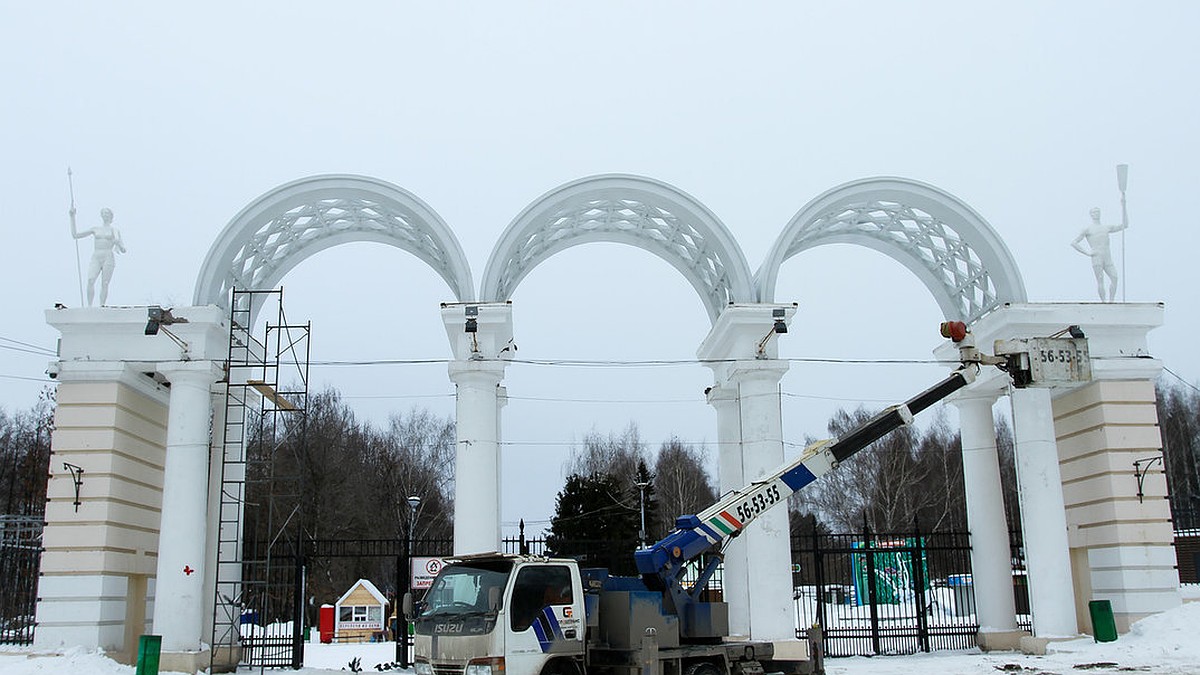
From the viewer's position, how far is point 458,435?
19.3m

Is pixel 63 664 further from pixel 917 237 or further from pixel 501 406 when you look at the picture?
pixel 917 237

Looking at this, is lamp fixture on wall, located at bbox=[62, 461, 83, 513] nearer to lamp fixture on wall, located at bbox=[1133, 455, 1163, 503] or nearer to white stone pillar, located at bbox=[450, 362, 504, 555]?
white stone pillar, located at bbox=[450, 362, 504, 555]

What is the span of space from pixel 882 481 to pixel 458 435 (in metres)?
49.6

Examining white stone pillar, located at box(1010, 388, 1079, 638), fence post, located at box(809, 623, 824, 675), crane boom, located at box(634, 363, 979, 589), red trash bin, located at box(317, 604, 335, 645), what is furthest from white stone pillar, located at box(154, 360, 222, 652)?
white stone pillar, located at box(1010, 388, 1079, 638)

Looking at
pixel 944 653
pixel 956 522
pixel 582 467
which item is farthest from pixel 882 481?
pixel 944 653

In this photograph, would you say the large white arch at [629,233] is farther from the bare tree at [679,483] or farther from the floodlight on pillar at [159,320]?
the bare tree at [679,483]

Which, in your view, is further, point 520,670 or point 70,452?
point 70,452

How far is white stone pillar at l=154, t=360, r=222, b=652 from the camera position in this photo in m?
18.8

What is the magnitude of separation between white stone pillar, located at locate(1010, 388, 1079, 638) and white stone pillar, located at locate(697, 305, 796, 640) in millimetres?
5075

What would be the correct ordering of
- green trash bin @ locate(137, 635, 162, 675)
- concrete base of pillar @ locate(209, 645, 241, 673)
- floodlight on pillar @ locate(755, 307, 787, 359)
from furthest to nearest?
concrete base of pillar @ locate(209, 645, 241, 673) → floodlight on pillar @ locate(755, 307, 787, 359) → green trash bin @ locate(137, 635, 162, 675)

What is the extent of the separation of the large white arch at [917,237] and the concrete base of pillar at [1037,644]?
23.0 ft

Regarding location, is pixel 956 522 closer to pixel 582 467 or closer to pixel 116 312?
pixel 582 467

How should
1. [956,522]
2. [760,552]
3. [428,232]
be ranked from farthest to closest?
[956,522], [428,232], [760,552]

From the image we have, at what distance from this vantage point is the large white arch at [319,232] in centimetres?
2005
